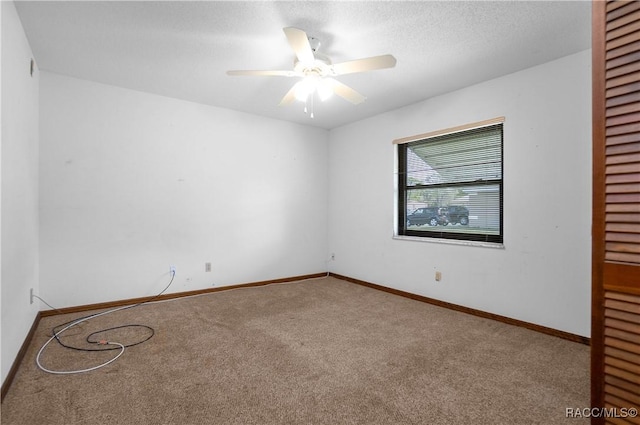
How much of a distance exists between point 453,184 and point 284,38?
7.80 feet

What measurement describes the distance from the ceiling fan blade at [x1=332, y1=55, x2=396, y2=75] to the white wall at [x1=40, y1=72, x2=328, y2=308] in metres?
2.36

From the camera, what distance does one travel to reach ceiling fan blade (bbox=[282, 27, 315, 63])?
1.83m

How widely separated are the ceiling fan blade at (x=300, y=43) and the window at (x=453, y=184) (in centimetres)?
202

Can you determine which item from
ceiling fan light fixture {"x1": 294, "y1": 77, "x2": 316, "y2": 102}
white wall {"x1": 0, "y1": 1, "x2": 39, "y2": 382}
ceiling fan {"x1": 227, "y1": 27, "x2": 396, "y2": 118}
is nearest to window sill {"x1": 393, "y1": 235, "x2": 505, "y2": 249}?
ceiling fan {"x1": 227, "y1": 27, "x2": 396, "y2": 118}

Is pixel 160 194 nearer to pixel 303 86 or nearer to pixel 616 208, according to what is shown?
pixel 303 86

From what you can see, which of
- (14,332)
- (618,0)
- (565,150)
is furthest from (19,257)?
(565,150)

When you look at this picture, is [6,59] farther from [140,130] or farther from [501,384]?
[501,384]

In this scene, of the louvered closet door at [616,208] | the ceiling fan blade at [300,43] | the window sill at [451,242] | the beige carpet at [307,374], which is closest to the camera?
the louvered closet door at [616,208]

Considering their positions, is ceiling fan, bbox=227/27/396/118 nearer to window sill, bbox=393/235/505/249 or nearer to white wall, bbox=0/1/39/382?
white wall, bbox=0/1/39/382

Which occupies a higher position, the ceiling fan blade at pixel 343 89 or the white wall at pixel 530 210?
the ceiling fan blade at pixel 343 89

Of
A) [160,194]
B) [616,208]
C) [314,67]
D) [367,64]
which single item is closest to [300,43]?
[314,67]

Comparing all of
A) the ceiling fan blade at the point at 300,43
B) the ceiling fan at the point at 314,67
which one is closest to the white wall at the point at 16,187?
the ceiling fan at the point at 314,67

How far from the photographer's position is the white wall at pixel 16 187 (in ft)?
6.07

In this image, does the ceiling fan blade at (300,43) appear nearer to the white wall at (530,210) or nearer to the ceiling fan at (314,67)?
the ceiling fan at (314,67)
